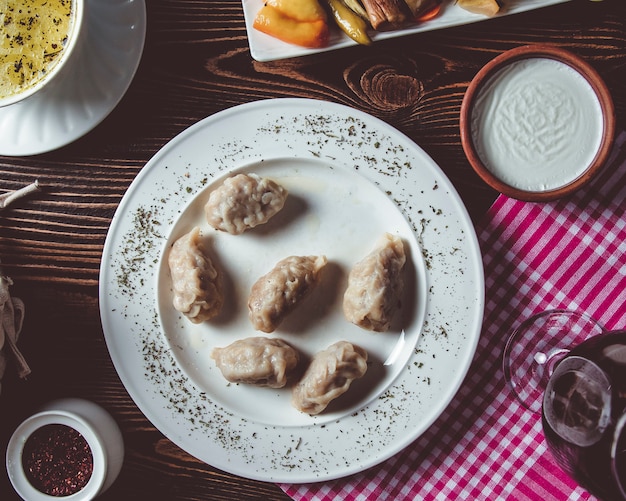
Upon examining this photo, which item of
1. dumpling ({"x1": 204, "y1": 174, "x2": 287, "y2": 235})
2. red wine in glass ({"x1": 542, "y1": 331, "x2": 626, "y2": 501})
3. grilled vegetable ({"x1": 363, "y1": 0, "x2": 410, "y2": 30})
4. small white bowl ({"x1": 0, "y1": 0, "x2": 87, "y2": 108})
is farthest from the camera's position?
dumpling ({"x1": 204, "y1": 174, "x2": 287, "y2": 235})

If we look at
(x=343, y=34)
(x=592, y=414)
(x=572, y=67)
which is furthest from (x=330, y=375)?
(x=572, y=67)

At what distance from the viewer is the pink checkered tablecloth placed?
1973 millimetres

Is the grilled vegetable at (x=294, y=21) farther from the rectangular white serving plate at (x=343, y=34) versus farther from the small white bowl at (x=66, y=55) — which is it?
the small white bowl at (x=66, y=55)

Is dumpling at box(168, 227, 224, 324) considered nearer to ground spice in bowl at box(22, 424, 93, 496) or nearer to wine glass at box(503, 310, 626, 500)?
ground spice in bowl at box(22, 424, 93, 496)

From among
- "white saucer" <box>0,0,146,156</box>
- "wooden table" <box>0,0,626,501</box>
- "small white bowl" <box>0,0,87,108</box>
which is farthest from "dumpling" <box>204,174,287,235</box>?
"small white bowl" <box>0,0,87,108</box>

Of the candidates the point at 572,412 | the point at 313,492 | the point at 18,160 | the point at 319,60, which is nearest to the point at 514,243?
the point at 572,412

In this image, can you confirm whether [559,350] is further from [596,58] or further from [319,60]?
[319,60]

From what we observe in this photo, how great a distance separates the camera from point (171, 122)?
2.04 metres

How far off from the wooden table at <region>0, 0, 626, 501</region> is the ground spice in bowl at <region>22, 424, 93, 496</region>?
0.15 m

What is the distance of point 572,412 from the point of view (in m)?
1.69

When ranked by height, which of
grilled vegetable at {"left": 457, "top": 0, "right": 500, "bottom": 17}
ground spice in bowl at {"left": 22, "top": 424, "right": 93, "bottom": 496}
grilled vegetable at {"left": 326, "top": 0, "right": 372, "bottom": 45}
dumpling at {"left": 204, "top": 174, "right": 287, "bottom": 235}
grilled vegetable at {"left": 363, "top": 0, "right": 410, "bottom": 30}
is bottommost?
ground spice in bowl at {"left": 22, "top": 424, "right": 93, "bottom": 496}

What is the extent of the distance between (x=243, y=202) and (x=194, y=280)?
10.4 inches

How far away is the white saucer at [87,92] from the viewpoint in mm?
1846

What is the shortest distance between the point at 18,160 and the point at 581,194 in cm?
170
